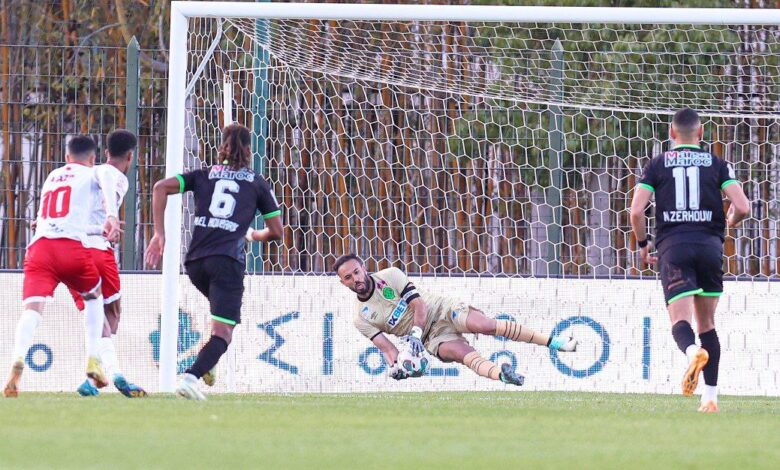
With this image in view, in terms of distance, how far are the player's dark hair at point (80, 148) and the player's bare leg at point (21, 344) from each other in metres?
0.95

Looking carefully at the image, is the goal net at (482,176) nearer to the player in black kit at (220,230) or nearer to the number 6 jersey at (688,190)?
the player in black kit at (220,230)

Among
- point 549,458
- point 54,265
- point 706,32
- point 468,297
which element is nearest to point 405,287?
point 468,297

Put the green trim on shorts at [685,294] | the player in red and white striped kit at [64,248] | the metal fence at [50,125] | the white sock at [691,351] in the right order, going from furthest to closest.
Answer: the metal fence at [50,125], the player in red and white striped kit at [64,248], the green trim on shorts at [685,294], the white sock at [691,351]

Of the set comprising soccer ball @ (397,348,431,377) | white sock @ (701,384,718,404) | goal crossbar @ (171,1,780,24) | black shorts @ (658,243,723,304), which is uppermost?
goal crossbar @ (171,1,780,24)

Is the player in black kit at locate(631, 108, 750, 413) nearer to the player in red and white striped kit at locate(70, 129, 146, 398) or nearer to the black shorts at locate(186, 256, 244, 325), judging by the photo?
the black shorts at locate(186, 256, 244, 325)

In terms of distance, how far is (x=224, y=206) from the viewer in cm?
879

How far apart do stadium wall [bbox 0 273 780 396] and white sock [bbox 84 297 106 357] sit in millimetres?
2896

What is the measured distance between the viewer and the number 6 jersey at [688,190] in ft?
27.4

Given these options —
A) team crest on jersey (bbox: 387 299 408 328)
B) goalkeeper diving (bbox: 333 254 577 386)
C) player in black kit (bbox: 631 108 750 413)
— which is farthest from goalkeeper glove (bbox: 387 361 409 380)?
player in black kit (bbox: 631 108 750 413)

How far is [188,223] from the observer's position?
12.9 metres

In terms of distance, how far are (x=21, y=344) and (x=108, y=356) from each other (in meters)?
0.60

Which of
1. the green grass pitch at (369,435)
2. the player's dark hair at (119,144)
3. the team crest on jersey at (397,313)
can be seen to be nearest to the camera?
the green grass pitch at (369,435)

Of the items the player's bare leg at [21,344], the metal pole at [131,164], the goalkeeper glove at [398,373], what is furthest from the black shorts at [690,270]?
the metal pole at [131,164]

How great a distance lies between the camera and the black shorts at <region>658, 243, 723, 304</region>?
8281mm
